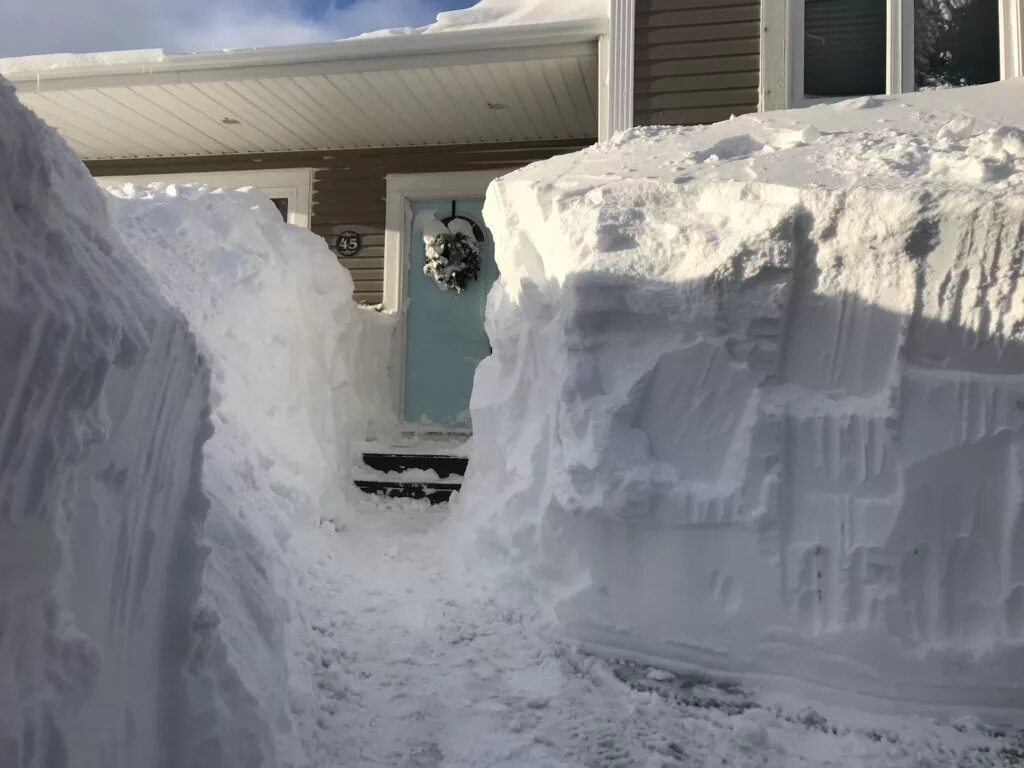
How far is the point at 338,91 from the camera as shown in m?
6.61

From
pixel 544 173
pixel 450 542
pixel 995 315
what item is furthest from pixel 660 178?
pixel 450 542

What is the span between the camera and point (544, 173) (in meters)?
4.27

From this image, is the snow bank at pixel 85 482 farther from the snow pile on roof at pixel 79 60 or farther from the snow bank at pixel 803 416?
the snow pile on roof at pixel 79 60

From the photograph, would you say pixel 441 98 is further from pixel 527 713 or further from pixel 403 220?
pixel 527 713

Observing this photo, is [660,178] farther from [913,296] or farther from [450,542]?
[450,542]

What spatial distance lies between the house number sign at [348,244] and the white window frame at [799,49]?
157 inches

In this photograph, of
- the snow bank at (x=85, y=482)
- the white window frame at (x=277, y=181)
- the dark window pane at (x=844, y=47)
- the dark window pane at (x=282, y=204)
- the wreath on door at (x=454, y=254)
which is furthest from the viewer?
the dark window pane at (x=282, y=204)

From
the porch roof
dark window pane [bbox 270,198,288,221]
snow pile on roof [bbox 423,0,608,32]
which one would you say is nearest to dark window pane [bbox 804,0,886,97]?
the porch roof

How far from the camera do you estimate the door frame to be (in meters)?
7.40

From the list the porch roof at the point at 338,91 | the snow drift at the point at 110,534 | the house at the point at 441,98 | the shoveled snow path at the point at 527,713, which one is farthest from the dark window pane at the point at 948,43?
the snow drift at the point at 110,534

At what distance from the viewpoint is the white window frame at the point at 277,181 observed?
7.76 m

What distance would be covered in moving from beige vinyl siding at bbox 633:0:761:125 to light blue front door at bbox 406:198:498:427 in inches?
86.9

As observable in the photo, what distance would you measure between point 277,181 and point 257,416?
4064mm

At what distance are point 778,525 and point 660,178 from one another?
1710 mm
